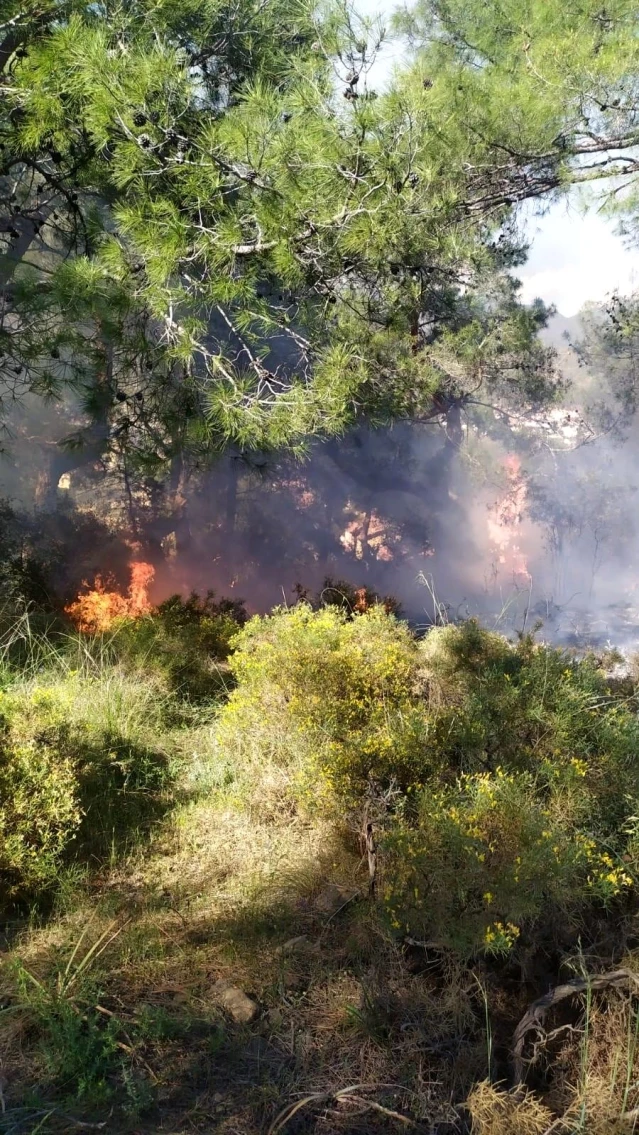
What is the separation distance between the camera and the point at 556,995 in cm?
150

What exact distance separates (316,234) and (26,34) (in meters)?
1.53

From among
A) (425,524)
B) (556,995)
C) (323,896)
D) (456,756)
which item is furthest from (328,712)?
(425,524)

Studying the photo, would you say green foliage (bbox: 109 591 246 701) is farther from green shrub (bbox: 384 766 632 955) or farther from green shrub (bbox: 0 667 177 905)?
green shrub (bbox: 384 766 632 955)

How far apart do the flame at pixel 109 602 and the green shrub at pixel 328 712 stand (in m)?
2.67

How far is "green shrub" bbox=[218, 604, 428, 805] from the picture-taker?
7.36 feet

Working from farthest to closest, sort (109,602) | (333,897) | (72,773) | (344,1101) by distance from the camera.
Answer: (109,602)
(72,773)
(333,897)
(344,1101)

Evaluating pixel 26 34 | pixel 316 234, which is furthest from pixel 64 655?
pixel 26 34

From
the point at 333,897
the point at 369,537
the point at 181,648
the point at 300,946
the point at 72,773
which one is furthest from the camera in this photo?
the point at 369,537

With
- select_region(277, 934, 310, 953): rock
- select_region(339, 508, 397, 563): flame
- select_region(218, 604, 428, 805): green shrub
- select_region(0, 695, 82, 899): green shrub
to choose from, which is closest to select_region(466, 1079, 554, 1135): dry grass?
select_region(277, 934, 310, 953): rock

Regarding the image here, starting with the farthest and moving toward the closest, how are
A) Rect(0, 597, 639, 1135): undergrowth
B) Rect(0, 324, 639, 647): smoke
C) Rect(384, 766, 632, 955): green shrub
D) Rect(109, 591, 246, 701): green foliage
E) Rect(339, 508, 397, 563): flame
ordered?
1. Rect(339, 508, 397, 563): flame
2. Rect(0, 324, 639, 647): smoke
3. Rect(109, 591, 246, 701): green foliage
4. Rect(384, 766, 632, 955): green shrub
5. Rect(0, 597, 639, 1135): undergrowth

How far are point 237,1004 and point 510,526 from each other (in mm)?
6053

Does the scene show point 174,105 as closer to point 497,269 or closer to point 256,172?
point 256,172

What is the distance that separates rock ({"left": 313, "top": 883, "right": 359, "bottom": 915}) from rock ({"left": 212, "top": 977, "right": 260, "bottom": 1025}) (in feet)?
1.22

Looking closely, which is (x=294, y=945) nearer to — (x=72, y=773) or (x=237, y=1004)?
(x=237, y=1004)
